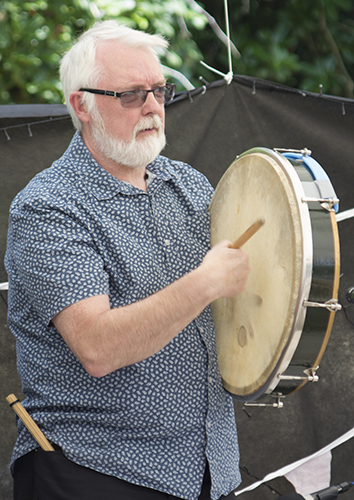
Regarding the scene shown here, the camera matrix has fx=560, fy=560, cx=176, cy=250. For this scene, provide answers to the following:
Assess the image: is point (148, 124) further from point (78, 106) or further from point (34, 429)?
Result: point (34, 429)

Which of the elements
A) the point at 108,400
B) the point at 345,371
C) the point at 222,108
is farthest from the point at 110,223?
the point at 345,371

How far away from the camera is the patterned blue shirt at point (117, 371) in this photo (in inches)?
50.0

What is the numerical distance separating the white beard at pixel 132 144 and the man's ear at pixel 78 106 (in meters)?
0.04

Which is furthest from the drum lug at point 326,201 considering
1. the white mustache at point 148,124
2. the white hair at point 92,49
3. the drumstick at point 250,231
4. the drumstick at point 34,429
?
the drumstick at point 34,429

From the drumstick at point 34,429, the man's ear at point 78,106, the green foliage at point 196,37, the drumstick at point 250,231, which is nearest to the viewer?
the drumstick at point 250,231

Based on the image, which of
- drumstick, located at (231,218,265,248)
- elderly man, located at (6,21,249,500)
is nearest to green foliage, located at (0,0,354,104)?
elderly man, located at (6,21,249,500)

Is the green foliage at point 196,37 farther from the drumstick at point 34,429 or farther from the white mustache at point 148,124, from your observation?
the drumstick at point 34,429

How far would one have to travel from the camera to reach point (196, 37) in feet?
12.7

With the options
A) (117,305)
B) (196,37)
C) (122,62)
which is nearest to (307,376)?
(117,305)

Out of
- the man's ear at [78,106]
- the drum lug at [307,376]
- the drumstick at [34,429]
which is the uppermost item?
the man's ear at [78,106]

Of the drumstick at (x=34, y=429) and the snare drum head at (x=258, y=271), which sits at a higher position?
the snare drum head at (x=258, y=271)

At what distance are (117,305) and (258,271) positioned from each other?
35 cm

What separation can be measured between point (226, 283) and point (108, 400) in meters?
0.40

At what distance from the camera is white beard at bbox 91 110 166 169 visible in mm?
1426
